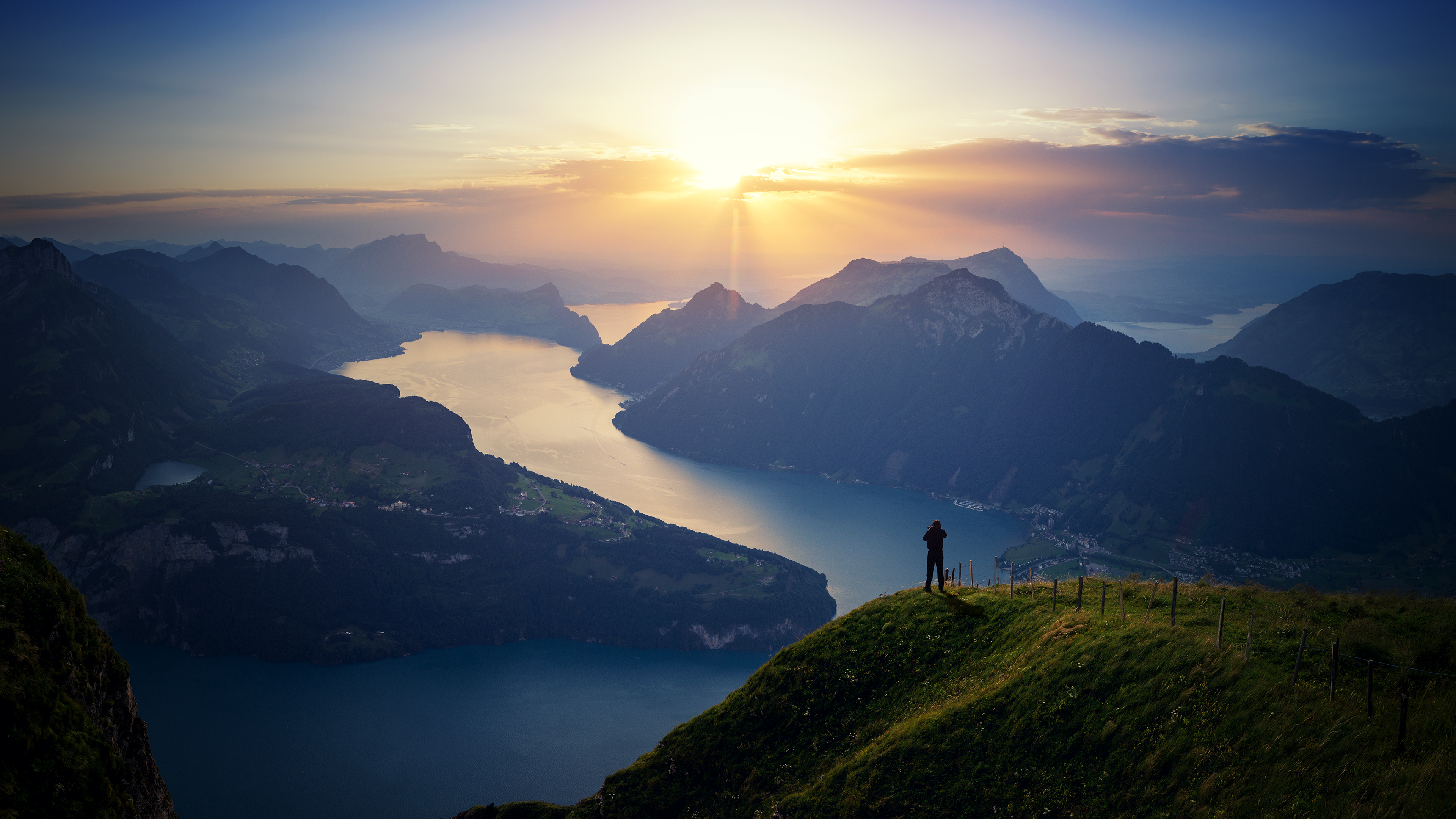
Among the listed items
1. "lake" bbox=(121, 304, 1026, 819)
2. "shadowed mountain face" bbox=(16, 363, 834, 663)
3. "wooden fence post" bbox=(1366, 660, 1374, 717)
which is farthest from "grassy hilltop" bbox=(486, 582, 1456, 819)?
"shadowed mountain face" bbox=(16, 363, 834, 663)

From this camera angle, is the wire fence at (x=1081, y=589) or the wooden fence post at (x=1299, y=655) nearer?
the wire fence at (x=1081, y=589)

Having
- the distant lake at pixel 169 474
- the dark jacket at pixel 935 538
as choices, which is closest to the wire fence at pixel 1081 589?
the dark jacket at pixel 935 538

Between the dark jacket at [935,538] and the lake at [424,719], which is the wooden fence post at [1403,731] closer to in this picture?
the dark jacket at [935,538]

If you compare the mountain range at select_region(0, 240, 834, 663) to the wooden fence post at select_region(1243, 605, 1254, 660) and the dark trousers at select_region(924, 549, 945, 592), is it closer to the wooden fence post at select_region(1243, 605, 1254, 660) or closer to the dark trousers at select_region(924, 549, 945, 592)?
the dark trousers at select_region(924, 549, 945, 592)

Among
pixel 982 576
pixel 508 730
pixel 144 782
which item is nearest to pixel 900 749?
pixel 144 782

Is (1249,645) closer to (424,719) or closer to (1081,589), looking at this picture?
(1081,589)

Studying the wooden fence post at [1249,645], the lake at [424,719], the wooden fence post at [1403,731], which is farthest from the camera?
the lake at [424,719]
